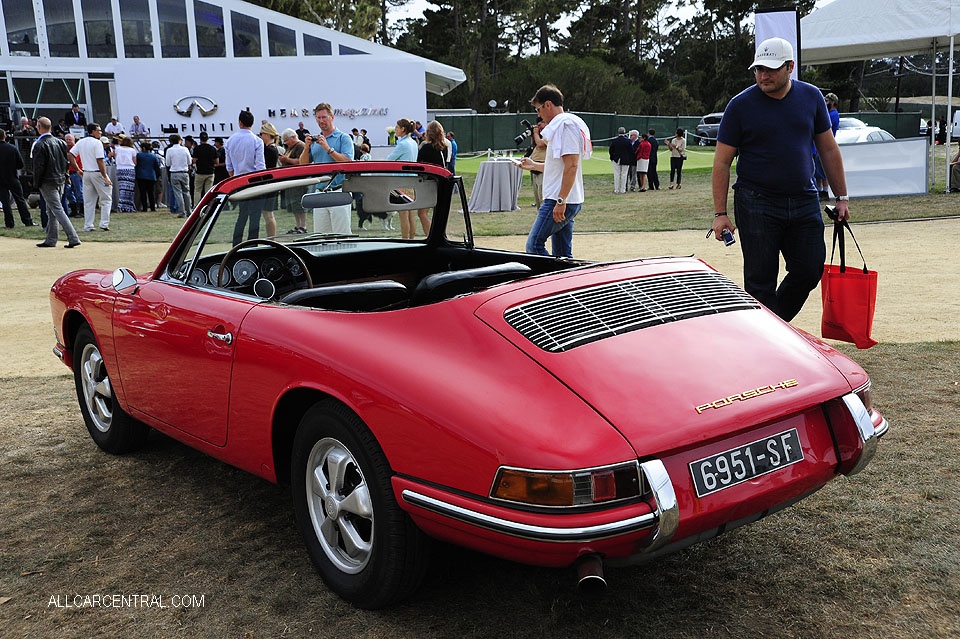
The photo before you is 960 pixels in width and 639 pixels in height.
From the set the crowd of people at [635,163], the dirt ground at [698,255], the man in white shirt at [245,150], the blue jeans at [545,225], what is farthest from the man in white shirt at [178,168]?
the blue jeans at [545,225]

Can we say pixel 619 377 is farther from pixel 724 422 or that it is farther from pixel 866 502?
pixel 866 502

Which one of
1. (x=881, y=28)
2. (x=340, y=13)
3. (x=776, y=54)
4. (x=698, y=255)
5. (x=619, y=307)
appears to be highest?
(x=340, y=13)

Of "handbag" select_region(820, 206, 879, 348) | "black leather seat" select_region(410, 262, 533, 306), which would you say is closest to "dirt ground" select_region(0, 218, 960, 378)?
"handbag" select_region(820, 206, 879, 348)

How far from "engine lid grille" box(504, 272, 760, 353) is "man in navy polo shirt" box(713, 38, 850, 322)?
1847 mm

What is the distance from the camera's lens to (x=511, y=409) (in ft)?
7.38

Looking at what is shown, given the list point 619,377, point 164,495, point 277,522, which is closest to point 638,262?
point 619,377

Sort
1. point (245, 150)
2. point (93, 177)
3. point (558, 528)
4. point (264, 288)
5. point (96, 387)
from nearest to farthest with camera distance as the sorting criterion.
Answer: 1. point (558, 528)
2. point (264, 288)
3. point (96, 387)
4. point (245, 150)
5. point (93, 177)

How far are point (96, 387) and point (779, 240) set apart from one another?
12.4 feet

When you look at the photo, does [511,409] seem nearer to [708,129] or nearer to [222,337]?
[222,337]

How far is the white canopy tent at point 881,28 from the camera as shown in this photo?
16.0 metres

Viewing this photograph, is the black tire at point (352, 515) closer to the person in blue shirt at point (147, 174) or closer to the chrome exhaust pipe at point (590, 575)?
the chrome exhaust pipe at point (590, 575)

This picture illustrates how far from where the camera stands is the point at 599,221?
1609 cm

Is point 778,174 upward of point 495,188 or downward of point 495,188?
upward

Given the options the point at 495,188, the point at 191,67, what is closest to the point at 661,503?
the point at 495,188
